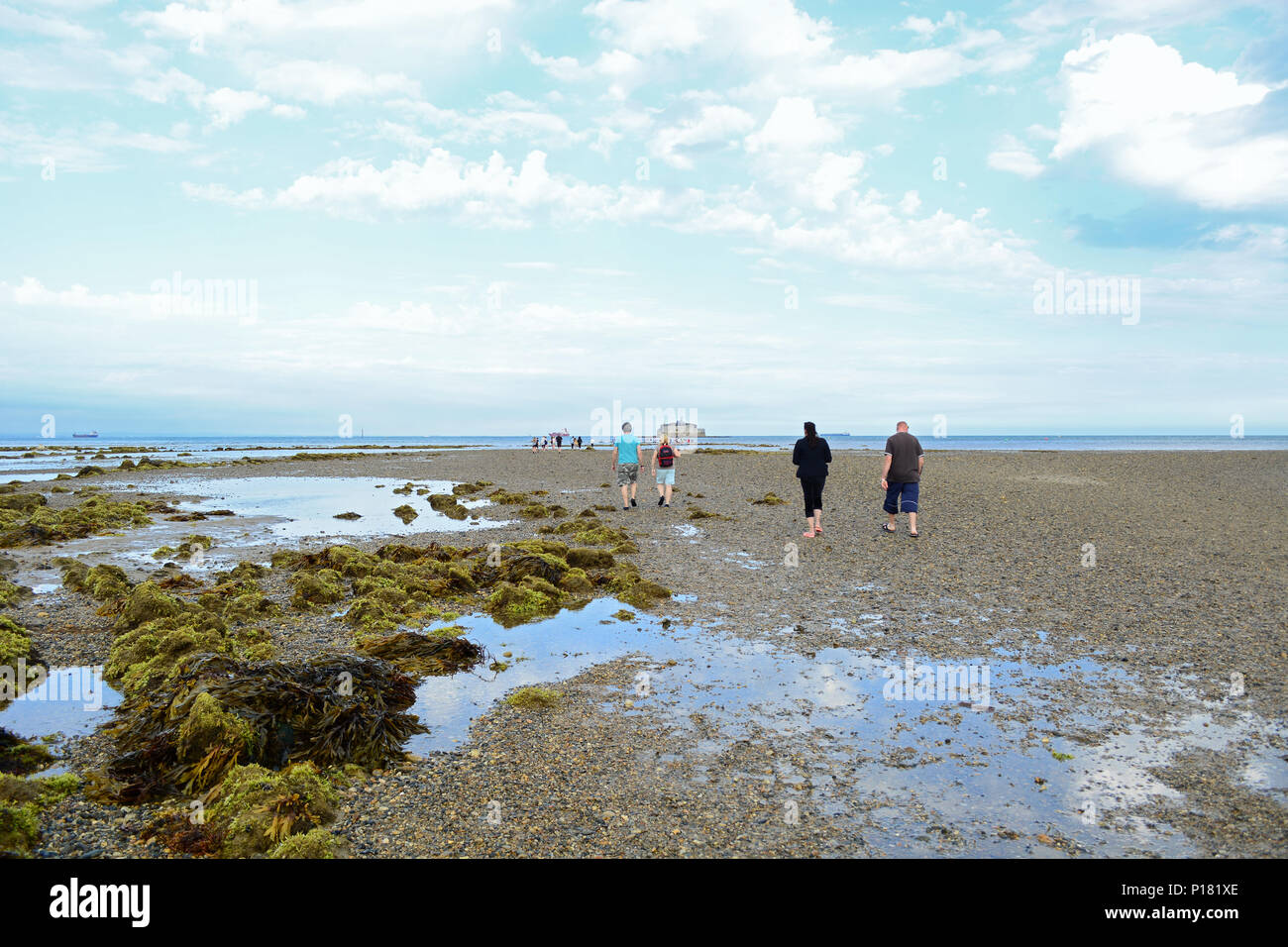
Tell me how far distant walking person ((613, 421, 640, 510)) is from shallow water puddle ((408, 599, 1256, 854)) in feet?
45.5

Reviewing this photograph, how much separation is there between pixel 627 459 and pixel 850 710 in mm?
17595

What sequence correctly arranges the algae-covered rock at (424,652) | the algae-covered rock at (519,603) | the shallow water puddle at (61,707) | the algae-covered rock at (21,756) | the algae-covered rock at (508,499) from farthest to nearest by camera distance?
1. the algae-covered rock at (508,499)
2. the algae-covered rock at (519,603)
3. the algae-covered rock at (424,652)
4. the shallow water puddle at (61,707)
5. the algae-covered rock at (21,756)

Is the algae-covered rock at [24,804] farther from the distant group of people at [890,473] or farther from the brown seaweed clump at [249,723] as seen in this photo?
the distant group of people at [890,473]

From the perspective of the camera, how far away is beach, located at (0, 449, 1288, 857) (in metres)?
4.85

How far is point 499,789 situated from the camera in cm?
545

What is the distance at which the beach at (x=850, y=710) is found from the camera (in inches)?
191

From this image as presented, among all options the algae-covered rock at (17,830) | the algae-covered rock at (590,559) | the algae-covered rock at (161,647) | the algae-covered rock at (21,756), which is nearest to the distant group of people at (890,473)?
the algae-covered rock at (590,559)

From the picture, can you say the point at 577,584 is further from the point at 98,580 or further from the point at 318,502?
the point at 318,502

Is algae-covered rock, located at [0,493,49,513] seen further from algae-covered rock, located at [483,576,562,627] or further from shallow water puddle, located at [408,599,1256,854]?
shallow water puddle, located at [408,599,1256,854]

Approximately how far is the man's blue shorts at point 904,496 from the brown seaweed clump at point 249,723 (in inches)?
517

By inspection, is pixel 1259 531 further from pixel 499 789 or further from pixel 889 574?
pixel 499 789

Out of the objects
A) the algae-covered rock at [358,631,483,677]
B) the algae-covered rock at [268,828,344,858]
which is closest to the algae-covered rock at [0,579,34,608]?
the algae-covered rock at [358,631,483,677]
